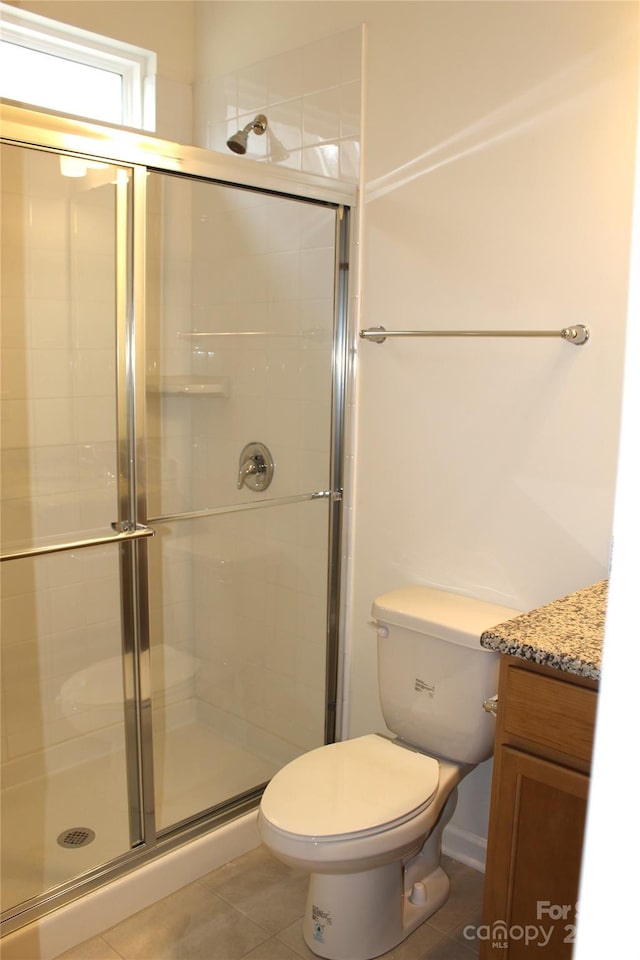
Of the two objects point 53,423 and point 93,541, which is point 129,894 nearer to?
point 93,541

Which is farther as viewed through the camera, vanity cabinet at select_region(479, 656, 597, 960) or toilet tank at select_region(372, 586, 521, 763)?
toilet tank at select_region(372, 586, 521, 763)

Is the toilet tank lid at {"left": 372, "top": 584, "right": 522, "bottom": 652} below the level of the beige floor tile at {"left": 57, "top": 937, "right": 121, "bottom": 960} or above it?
above

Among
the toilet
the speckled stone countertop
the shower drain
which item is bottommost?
the shower drain

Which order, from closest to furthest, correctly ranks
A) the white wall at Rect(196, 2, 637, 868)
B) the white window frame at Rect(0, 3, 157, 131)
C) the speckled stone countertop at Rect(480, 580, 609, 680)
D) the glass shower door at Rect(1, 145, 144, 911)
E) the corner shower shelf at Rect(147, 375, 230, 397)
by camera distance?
the speckled stone countertop at Rect(480, 580, 609, 680), the white wall at Rect(196, 2, 637, 868), the glass shower door at Rect(1, 145, 144, 911), the corner shower shelf at Rect(147, 375, 230, 397), the white window frame at Rect(0, 3, 157, 131)

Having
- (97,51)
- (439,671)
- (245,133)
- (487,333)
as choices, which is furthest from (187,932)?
(97,51)

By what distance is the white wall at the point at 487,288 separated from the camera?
5.88 feet

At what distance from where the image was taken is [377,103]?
86.4 inches

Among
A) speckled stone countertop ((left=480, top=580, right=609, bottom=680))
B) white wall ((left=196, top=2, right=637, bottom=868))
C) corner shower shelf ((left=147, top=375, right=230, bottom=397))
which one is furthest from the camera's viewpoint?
corner shower shelf ((left=147, top=375, right=230, bottom=397))

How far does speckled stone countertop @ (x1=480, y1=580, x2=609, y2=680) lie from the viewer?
1.28 metres

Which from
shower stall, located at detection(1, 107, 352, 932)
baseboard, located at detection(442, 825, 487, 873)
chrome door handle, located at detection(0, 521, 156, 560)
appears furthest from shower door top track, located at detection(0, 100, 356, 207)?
baseboard, located at detection(442, 825, 487, 873)

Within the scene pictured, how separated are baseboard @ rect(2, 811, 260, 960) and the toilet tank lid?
755 mm

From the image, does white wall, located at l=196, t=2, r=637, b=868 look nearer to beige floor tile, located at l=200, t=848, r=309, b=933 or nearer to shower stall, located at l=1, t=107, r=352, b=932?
shower stall, located at l=1, t=107, r=352, b=932

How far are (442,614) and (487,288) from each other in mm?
813

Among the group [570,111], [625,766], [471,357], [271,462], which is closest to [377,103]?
[570,111]
